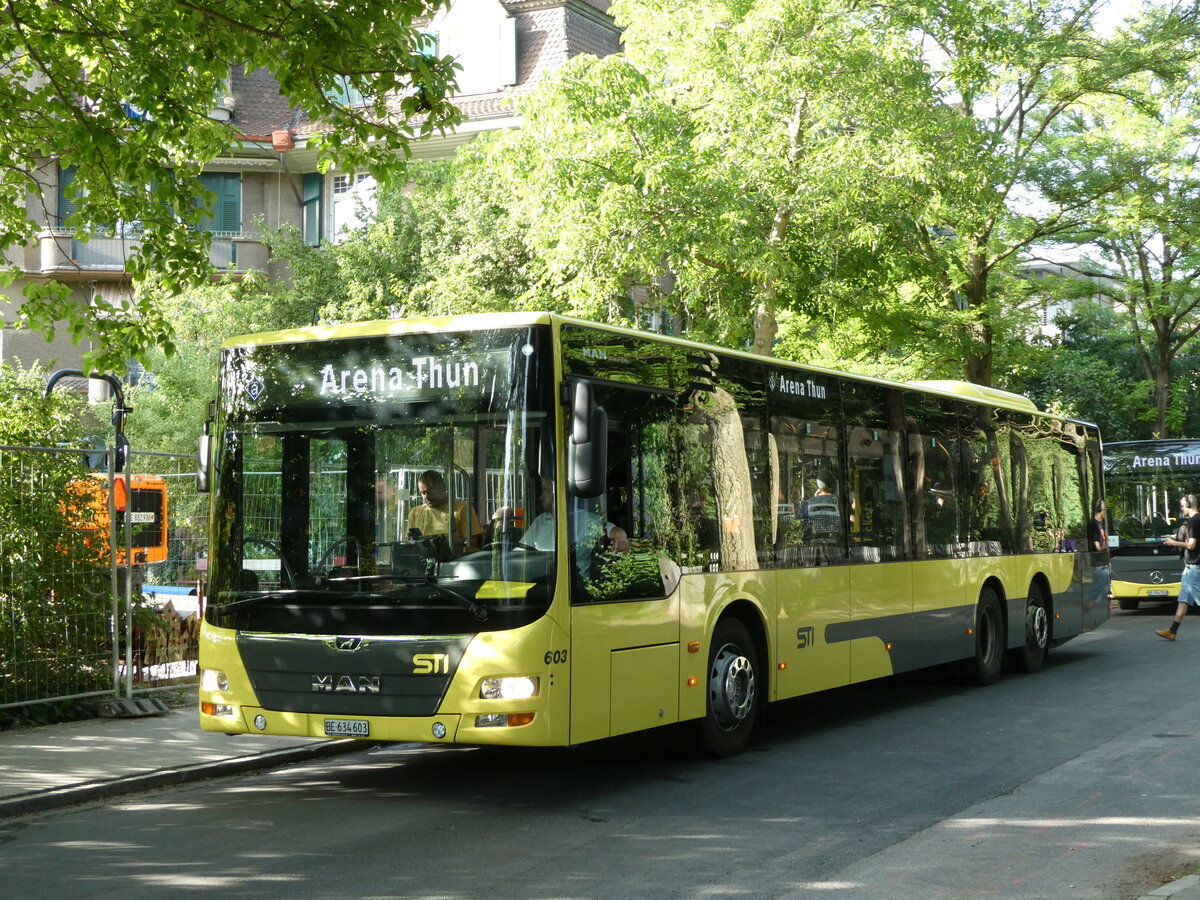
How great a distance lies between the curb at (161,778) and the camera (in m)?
8.69

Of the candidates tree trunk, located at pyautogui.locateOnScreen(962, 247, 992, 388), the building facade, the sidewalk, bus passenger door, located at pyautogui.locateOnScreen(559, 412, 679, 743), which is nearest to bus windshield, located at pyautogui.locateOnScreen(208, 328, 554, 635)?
bus passenger door, located at pyautogui.locateOnScreen(559, 412, 679, 743)

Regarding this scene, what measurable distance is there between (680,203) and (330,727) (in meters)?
11.6

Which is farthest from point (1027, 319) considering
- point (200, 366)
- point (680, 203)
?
point (200, 366)

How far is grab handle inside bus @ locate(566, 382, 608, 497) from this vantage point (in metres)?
7.96

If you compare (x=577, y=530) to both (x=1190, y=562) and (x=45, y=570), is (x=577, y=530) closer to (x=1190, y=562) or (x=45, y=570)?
(x=45, y=570)

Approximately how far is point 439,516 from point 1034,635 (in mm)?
9874

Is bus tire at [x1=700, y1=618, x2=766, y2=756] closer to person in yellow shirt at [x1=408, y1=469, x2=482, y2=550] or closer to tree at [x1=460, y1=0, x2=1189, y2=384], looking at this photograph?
person in yellow shirt at [x1=408, y1=469, x2=482, y2=550]

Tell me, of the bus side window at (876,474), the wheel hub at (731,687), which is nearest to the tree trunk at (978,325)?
the bus side window at (876,474)

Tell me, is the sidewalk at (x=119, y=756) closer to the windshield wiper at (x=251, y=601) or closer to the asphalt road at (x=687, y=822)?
the asphalt road at (x=687, y=822)

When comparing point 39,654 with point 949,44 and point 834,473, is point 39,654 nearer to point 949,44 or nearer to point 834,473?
point 834,473

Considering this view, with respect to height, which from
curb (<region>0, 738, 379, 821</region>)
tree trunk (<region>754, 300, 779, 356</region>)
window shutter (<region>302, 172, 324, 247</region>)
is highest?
window shutter (<region>302, 172, 324, 247</region>)

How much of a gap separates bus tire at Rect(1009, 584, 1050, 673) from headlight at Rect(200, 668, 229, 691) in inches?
382

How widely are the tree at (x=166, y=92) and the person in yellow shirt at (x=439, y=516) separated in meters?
3.84

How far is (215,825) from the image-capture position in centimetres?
816
